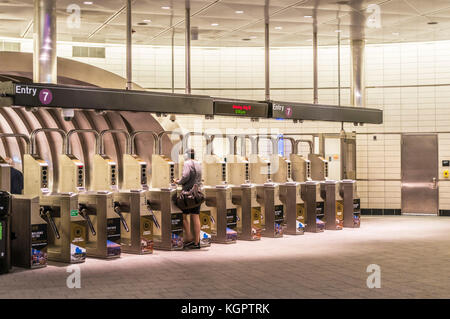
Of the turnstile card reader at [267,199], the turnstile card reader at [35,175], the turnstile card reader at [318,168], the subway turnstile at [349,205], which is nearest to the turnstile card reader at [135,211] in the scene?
the turnstile card reader at [35,175]

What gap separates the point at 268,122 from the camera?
1512 centimetres

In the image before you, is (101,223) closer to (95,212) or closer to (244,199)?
(95,212)

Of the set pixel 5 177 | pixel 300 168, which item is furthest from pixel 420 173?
pixel 5 177

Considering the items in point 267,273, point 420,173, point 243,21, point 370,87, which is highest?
point 243,21

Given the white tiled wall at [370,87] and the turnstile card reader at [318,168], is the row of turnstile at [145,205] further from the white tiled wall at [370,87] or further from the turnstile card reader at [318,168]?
Answer: the white tiled wall at [370,87]

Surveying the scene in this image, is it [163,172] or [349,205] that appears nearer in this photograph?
[163,172]

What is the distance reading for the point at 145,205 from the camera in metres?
9.91

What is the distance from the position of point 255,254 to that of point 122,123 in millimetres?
4866

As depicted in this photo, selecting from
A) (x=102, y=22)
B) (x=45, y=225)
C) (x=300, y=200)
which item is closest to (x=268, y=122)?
(x=300, y=200)

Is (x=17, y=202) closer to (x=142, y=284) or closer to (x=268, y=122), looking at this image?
(x=142, y=284)

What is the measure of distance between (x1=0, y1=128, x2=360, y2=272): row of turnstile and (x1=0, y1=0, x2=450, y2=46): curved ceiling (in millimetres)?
2042

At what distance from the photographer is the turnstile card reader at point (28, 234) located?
8.39 meters

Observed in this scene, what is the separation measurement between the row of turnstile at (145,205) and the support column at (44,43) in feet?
3.20

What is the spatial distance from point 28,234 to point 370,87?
965 cm
